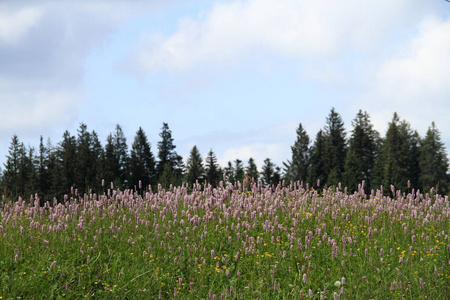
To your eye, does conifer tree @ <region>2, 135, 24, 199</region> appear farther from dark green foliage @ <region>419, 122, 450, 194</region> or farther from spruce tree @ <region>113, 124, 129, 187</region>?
dark green foliage @ <region>419, 122, 450, 194</region>

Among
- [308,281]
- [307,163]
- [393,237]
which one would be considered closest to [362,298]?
[308,281]

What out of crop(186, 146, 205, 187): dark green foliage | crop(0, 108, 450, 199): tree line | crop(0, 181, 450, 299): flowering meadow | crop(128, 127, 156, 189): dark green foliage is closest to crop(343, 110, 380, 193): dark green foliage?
crop(0, 108, 450, 199): tree line

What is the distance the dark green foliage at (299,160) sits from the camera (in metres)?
60.5

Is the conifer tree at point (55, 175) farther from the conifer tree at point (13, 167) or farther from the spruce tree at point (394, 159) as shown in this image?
the spruce tree at point (394, 159)

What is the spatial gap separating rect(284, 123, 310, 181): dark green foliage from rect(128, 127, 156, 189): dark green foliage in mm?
19238

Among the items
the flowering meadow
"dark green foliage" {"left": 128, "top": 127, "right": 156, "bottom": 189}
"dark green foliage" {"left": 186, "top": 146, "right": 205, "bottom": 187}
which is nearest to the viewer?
the flowering meadow

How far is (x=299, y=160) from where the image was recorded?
60812 millimetres

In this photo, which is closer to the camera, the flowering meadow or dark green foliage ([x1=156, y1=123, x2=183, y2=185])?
the flowering meadow

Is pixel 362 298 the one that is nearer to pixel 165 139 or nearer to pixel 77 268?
pixel 77 268

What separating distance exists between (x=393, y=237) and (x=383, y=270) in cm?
195

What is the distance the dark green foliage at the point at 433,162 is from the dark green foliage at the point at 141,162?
3778 cm

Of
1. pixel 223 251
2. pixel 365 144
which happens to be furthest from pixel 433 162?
pixel 223 251

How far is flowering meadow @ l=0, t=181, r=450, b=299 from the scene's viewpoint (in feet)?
22.1

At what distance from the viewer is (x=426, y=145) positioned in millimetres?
67312
